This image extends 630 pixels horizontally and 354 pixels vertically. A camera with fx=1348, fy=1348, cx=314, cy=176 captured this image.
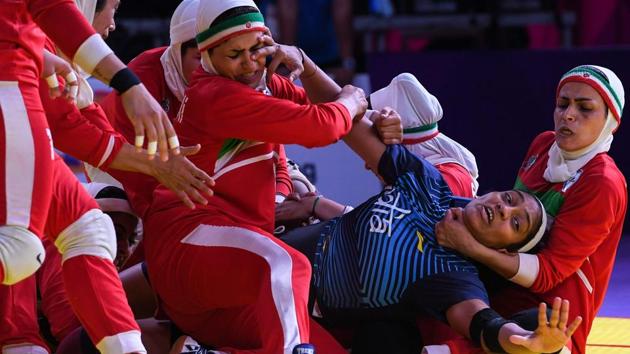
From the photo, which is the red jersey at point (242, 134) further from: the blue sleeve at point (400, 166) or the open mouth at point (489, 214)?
the open mouth at point (489, 214)

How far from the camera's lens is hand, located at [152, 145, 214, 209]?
4.03m

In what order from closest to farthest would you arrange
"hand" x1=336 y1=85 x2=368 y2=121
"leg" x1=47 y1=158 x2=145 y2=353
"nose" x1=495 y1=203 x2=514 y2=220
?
"leg" x1=47 y1=158 x2=145 y2=353 → "nose" x1=495 y1=203 x2=514 y2=220 → "hand" x1=336 y1=85 x2=368 y2=121

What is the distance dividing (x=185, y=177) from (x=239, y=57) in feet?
1.55

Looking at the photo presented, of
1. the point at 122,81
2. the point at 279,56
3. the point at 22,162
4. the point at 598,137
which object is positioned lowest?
the point at 598,137

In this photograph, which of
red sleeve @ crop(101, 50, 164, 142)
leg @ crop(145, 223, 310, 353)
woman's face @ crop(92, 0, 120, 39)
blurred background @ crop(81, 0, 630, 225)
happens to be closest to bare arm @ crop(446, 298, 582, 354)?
leg @ crop(145, 223, 310, 353)

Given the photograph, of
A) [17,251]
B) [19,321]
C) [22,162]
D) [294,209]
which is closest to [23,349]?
[19,321]

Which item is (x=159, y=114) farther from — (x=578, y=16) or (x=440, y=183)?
(x=578, y=16)

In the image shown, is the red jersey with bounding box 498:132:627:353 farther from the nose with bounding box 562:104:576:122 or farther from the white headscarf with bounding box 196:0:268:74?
the white headscarf with bounding box 196:0:268:74

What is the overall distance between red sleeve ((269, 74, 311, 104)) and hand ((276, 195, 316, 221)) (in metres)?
0.39

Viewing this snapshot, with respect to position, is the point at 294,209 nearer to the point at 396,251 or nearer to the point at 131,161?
the point at 396,251

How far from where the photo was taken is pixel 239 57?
169 inches

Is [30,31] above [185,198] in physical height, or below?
above

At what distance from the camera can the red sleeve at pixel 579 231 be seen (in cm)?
438

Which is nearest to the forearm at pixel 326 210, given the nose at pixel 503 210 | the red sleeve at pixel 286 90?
the red sleeve at pixel 286 90
